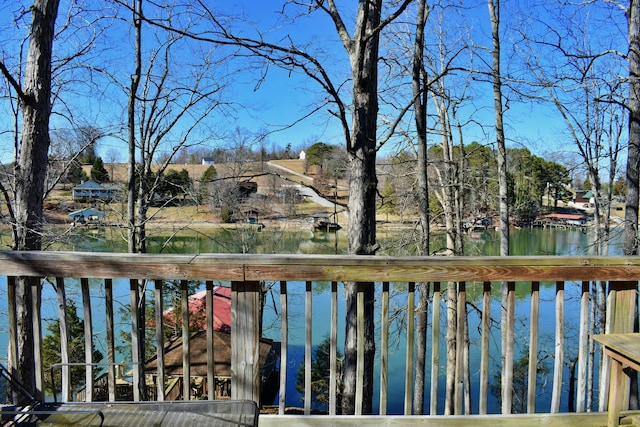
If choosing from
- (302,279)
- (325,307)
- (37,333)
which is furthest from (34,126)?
(325,307)

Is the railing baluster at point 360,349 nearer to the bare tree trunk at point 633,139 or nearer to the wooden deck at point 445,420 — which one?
the wooden deck at point 445,420

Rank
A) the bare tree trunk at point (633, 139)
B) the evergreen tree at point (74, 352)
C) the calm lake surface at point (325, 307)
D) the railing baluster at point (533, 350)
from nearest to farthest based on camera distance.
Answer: the railing baluster at point (533, 350)
the bare tree trunk at point (633, 139)
the evergreen tree at point (74, 352)
the calm lake surface at point (325, 307)

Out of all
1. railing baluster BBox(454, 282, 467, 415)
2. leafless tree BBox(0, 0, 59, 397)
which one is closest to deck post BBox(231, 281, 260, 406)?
railing baluster BBox(454, 282, 467, 415)

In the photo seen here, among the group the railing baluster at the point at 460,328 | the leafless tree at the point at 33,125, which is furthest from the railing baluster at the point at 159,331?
the leafless tree at the point at 33,125

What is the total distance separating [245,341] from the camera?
5.81 ft

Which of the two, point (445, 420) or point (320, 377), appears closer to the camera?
point (445, 420)

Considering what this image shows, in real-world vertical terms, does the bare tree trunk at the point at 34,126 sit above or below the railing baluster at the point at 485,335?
above

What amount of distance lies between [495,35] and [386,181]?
3338mm

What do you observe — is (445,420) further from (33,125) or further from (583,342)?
(33,125)

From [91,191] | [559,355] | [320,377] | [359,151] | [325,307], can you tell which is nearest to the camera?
[559,355]

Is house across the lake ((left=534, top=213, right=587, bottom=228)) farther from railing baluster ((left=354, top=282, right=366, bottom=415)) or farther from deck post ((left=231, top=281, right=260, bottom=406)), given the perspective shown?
deck post ((left=231, top=281, right=260, bottom=406))

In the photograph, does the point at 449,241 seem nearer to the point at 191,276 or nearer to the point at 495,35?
the point at 495,35

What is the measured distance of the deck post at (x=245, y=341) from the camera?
1.75 metres

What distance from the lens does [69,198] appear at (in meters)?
9.12
